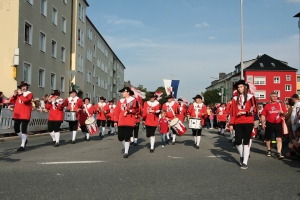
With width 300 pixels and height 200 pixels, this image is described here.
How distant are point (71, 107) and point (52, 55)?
745 inches

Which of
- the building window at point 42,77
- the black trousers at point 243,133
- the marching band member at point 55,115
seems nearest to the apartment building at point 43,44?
the building window at point 42,77

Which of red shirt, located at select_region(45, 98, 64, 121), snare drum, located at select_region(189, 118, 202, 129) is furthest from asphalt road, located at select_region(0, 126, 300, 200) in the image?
snare drum, located at select_region(189, 118, 202, 129)

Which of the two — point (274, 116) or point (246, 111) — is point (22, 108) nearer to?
point (246, 111)

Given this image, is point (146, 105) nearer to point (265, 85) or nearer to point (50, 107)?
point (50, 107)

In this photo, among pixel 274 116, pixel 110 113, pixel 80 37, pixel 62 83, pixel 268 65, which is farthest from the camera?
pixel 268 65

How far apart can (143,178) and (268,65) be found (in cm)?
7532

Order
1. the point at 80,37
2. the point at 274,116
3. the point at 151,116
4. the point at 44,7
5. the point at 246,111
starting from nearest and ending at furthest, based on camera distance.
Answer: the point at 246,111 → the point at 274,116 → the point at 151,116 → the point at 44,7 → the point at 80,37

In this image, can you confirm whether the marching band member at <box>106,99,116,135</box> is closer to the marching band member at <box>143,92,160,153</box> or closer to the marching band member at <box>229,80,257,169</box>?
the marching band member at <box>143,92,160,153</box>

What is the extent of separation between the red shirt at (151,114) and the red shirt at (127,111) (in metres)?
1.64

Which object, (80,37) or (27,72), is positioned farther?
(80,37)

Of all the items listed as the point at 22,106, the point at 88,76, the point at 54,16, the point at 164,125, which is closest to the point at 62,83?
the point at 54,16

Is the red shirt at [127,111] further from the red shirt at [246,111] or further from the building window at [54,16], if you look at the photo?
the building window at [54,16]

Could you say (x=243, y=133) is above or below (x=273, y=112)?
below

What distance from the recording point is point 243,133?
7918 millimetres
